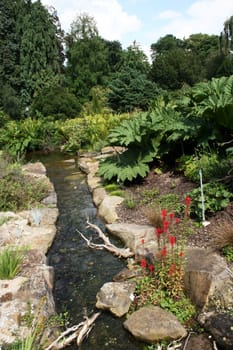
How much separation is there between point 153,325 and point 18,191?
13.1 feet

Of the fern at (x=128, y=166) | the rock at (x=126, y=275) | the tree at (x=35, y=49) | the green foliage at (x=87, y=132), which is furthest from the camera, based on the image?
the tree at (x=35, y=49)

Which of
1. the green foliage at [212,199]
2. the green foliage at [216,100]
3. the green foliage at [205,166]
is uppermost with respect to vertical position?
the green foliage at [216,100]

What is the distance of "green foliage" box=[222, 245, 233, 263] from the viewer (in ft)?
11.2

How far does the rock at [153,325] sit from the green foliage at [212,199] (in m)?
1.66

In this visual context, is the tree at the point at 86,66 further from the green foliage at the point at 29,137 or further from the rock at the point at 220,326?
the rock at the point at 220,326

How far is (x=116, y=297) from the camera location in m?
3.39

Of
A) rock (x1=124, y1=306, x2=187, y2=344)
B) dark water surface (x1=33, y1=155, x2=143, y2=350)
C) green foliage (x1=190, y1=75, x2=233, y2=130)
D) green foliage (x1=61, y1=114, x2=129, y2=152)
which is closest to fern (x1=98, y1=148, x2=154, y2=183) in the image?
dark water surface (x1=33, y1=155, x2=143, y2=350)

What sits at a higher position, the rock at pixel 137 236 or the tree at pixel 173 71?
the tree at pixel 173 71

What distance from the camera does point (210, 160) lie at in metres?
5.61

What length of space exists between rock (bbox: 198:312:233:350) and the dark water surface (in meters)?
0.61

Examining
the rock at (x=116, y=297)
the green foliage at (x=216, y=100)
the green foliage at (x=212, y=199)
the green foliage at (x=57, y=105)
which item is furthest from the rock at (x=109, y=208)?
the green foliage at (x=57, y=105)

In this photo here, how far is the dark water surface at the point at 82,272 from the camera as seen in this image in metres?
3.03

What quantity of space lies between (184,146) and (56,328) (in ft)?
14.6

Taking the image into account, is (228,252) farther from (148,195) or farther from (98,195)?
(98,195)
